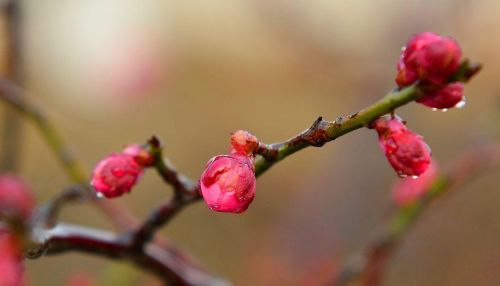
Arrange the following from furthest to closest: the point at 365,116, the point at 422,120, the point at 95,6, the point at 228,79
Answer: the point at 95,6 → the point at 228,79 → the point at 422,120 → the point at 365,116

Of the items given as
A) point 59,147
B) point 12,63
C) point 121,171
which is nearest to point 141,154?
point 121,171

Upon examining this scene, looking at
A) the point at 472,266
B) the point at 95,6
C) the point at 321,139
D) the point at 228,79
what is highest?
the point at 95,6

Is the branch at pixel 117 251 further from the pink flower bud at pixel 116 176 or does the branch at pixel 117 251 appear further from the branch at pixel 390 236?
the branch at pixel 390 236

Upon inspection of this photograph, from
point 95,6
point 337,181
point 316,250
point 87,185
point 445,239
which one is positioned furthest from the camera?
point 95,6

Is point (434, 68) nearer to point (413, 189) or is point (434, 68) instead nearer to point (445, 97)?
point (445, 97)

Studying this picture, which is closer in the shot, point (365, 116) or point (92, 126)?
point (365, 116)

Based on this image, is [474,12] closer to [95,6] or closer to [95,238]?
[95,238]

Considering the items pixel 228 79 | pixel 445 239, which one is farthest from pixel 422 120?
pixel 228 79

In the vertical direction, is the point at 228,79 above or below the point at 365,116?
above

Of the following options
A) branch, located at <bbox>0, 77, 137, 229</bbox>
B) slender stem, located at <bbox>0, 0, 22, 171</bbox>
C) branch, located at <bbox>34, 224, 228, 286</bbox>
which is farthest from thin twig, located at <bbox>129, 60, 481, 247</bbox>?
slender stem, located at <bbox>0, 0, 22, 171</bbox>
